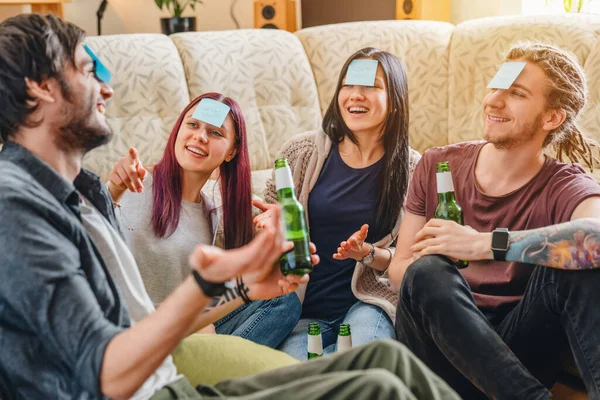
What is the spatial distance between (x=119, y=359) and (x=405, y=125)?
146cm

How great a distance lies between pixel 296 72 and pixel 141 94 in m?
0.63

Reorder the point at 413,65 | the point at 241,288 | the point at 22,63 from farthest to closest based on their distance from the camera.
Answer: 1. the point at 413,65
2. the point at 241,288
3. the point at 22,63

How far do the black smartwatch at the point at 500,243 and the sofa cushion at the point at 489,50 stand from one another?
1.13m

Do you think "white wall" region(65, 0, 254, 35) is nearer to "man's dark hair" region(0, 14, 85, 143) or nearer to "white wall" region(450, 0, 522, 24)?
"white wall" region(450, 0, 522, 24)

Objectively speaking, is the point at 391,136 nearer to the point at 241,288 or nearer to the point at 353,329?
the point at 353,329

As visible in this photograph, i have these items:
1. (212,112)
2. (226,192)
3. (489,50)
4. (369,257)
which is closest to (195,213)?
(226,192)

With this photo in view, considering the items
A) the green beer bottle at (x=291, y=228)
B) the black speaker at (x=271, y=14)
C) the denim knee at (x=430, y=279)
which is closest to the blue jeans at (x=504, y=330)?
the denim knee at (x=430, y=279)

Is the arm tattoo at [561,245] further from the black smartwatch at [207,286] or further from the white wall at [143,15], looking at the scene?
the white wall at [143,15]

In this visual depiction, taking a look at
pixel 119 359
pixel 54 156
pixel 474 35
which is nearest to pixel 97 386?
pixel 119 359

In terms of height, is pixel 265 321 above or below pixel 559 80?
below

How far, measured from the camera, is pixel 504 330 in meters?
1.81

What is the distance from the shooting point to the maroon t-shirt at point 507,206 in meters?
1.89

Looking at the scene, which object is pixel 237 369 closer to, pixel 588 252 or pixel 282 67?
pixel 588 252

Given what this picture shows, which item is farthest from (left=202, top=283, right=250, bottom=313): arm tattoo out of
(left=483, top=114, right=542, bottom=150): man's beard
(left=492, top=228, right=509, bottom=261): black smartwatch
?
(left=483, top=114, right=542, bottom=150): man's beard
